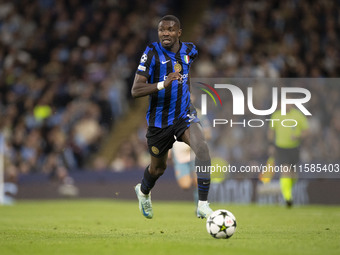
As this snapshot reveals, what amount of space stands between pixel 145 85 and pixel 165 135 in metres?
0.75

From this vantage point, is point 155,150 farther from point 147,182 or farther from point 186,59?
point 186,59

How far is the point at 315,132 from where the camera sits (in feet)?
49.6

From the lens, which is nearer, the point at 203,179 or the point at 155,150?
the point at 203,179

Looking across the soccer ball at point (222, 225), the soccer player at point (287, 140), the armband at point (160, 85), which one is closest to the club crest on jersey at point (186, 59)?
the armband at point (160, 85)

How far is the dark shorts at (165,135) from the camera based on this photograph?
26.5 ft

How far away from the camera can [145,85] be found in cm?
771

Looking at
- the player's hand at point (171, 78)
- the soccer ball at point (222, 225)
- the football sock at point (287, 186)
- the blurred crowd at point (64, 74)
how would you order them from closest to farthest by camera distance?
1. the soccer ball at point (222, 225)
2. the player's hand at point (171, 78)
3. the football sock at point (287, 186)
4. the blurred crowd at point (64, 74)

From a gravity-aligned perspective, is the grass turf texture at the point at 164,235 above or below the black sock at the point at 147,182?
below

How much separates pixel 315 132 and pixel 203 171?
25.3 feet

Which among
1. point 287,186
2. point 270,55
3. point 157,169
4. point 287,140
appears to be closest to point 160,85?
point 157,169

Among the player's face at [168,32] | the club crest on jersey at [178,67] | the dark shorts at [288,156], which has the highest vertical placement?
the player's face at [168,32]

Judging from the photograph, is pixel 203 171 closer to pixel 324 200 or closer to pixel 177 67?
pixel 177 67

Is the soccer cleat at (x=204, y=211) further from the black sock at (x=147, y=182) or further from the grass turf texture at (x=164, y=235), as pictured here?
the black sock at (x=147, y=182)

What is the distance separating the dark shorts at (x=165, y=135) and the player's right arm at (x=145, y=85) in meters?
0.64
